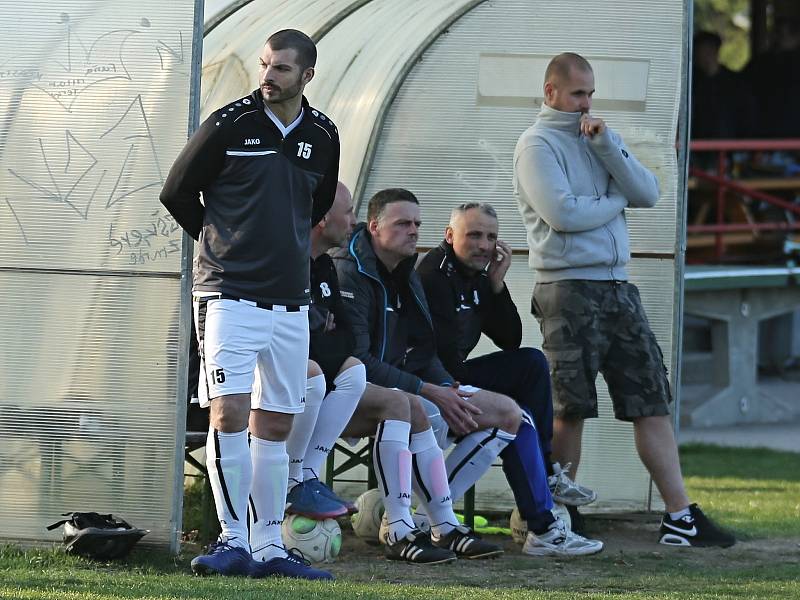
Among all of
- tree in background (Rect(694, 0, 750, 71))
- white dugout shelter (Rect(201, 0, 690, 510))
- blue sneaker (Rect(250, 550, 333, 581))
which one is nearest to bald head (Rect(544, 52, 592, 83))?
white dugout shelter (Rect(201, 0, 690, 510))

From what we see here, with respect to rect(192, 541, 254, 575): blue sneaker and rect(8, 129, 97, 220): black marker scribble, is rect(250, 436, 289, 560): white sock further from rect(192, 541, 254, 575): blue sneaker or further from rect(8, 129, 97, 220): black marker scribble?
rect(8, 129, 97, 220): black marker scribble

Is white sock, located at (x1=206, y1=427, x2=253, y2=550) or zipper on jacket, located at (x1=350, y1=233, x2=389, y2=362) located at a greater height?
zipper on jacket, located at (x1=350, y1=233, x2=389, y2=362)

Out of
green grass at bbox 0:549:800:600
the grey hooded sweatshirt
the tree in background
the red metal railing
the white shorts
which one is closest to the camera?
green grass at bbox 0:549:800:600

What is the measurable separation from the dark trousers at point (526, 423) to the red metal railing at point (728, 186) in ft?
23.4

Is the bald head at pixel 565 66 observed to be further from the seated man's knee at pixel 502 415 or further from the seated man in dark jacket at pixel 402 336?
the seated man's knee at pixel 502 415

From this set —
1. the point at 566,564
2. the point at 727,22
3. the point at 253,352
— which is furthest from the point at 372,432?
the point at 727,22

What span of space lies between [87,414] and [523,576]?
6.09 ft

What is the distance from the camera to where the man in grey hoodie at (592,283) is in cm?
718

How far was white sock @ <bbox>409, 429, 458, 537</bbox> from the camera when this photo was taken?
6.61 m

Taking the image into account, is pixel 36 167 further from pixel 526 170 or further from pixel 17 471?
pixel 526 170

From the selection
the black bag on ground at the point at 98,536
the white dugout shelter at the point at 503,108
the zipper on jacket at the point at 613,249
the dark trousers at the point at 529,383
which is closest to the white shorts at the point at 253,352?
the black bag on ground at the point at 98,536

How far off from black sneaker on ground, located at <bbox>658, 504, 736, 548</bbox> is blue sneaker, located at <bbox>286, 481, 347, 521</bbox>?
67.6 inches

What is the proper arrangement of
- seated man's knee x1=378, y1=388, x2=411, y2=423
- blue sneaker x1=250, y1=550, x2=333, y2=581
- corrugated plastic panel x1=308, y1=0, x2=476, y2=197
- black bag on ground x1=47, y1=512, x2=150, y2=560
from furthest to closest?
corrugated plastic panel x1=308, y1=0, x2=476, y2=197 → seated man's knee x1=378, y1=388, x2=411, y2=423 → black bag on ground x1=47, y1=512, x2=150, y2=560 → blue sneaker x1=250, y1=550, x2=333, y2=581

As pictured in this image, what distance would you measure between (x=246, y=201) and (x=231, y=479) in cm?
101
